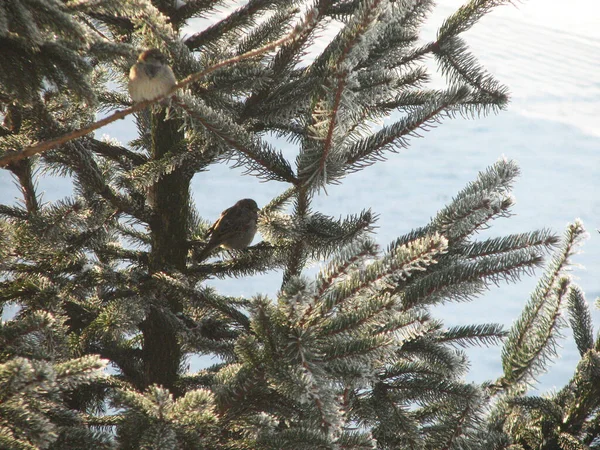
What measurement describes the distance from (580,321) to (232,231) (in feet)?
3.28

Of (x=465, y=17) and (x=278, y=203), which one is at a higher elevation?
(x=465, y=17)

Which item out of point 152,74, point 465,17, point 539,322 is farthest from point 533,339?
point 152,74

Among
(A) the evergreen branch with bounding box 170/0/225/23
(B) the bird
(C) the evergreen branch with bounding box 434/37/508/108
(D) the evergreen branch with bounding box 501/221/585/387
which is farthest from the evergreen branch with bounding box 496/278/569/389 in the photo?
(A) the evergreen branch with bounding box 170/0/225/23

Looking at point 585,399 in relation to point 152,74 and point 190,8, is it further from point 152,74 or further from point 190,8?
point 190,8

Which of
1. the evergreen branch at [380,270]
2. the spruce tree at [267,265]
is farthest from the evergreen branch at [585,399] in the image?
the evergreen branch at [380,270]

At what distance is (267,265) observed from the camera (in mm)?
1694

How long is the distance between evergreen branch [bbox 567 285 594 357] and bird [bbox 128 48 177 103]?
3.13ft

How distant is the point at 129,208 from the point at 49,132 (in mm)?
309

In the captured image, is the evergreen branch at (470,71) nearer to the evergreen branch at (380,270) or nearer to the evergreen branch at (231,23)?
the evergreen branch at (231,23)

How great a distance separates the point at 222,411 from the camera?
39.7 inches

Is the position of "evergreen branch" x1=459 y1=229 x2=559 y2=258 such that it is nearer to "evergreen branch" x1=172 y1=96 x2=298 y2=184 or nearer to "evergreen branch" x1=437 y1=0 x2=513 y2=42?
"evergreen branch" x1=172 y1=96 x2=298 y2=184

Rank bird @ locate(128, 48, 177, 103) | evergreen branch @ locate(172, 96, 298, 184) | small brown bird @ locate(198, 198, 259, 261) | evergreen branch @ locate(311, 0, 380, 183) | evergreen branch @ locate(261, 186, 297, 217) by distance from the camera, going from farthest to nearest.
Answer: small brown bird @ locate(198, 198, 259, 261) → evergreen branch @ locate(261, 186, 297, 217) → bird @ locate(128, 48, 177, 103) → evergreen branch @ locate(172, 96, 298, 184) → evergreen branch @ locate(311, 0, 380, 183)

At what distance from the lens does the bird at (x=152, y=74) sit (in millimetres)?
1354

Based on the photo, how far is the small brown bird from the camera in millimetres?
1879
